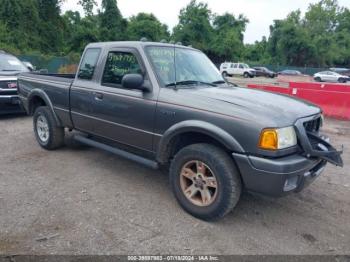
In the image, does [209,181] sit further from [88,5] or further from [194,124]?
[88,5]

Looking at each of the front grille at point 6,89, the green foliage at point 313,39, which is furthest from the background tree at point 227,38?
→ the front grille at point 6,89

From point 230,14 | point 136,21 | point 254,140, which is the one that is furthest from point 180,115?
point 230,14

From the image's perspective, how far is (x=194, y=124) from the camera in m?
3.53

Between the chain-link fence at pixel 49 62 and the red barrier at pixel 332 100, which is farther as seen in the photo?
the chain-link fence at pixel 49 62

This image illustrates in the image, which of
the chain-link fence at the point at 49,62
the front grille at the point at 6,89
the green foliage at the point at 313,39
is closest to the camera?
the front grille at the point at 6,89

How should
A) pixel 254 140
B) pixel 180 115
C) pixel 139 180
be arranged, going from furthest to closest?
1. pixel 139 180
2. pixel 180 115
3. pixel 254 140

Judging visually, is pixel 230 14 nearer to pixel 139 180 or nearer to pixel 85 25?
pixel 85 25

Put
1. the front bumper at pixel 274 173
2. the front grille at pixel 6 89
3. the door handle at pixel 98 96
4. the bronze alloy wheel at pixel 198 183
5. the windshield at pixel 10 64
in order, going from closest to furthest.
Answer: the front bumper at pixel 274 173
the bronze alloy wheel at pixel 198 183
the door handle at pixel 98 96
the front grille at pixel 6 89
the windshield at pixel 10 64

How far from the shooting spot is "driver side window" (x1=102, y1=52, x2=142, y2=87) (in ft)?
14.2

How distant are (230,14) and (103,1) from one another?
26167 mm

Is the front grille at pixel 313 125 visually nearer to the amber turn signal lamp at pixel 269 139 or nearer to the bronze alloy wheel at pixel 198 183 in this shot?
the amber turn signal lamp at pixel 269 139

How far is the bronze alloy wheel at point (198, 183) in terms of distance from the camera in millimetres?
3570

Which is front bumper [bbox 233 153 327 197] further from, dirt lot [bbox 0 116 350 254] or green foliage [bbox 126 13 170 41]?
green foliage [bbox 126 13 170 41]

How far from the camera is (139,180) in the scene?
4.75 m
